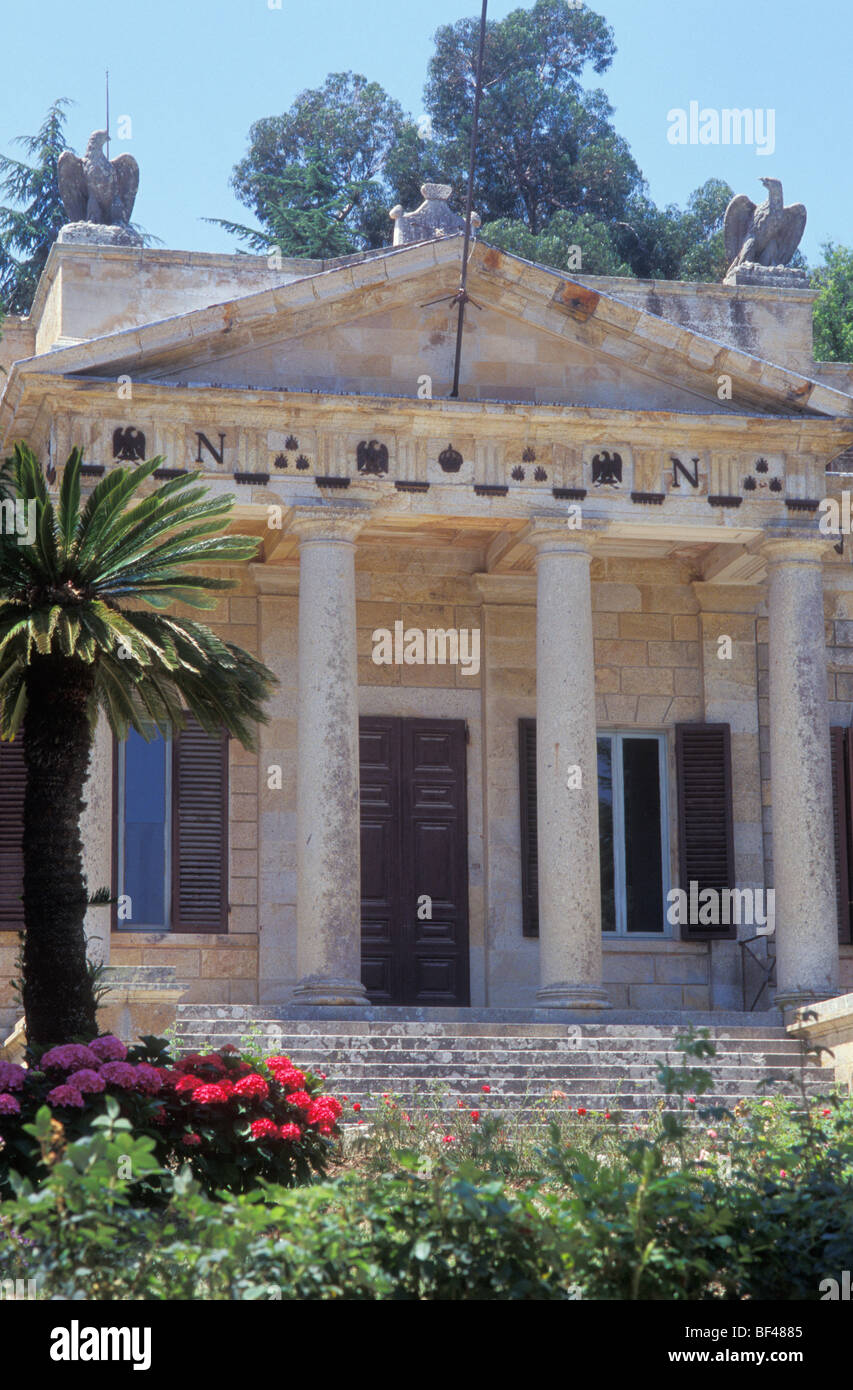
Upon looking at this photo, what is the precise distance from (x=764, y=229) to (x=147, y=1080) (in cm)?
1597

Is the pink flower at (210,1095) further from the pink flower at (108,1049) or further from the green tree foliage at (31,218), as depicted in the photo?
the green tree foliage at (31,218)

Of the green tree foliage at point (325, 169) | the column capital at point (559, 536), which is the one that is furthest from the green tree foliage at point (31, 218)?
the column capital at point (559, 536)

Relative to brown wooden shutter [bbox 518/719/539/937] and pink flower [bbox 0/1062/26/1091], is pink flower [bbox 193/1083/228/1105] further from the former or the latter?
brown wooden shutter [bbox 518/719/539/937]

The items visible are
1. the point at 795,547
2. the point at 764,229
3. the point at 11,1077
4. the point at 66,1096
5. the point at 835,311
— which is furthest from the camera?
the point at 835,311

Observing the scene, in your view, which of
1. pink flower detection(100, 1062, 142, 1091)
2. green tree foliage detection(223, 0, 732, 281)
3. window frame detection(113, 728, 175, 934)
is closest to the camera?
pink flower detection(100, 1062, 142, 1091)

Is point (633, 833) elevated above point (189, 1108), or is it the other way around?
point (633, 833)

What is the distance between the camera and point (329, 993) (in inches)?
721

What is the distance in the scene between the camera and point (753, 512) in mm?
20422

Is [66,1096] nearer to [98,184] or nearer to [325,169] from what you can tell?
[98,184]

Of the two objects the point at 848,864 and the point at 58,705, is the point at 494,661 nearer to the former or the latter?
the point at 848,864

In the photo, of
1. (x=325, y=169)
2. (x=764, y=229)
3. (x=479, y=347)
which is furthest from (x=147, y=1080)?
(x=325, y=169)

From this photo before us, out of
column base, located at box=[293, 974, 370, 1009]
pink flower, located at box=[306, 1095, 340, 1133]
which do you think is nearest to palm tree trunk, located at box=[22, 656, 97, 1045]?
pink flower, located at box=[306, 1095, 340, 1133]

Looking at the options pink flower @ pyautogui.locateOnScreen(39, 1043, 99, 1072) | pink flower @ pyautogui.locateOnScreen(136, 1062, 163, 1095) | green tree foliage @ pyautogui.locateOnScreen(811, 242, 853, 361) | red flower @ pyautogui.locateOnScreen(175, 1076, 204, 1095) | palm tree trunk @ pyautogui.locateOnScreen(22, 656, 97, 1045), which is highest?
green tree foliage @ pyautogui.locateOnScreen(811, 242, 853, 361)

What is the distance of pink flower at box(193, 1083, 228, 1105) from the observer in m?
11.8
